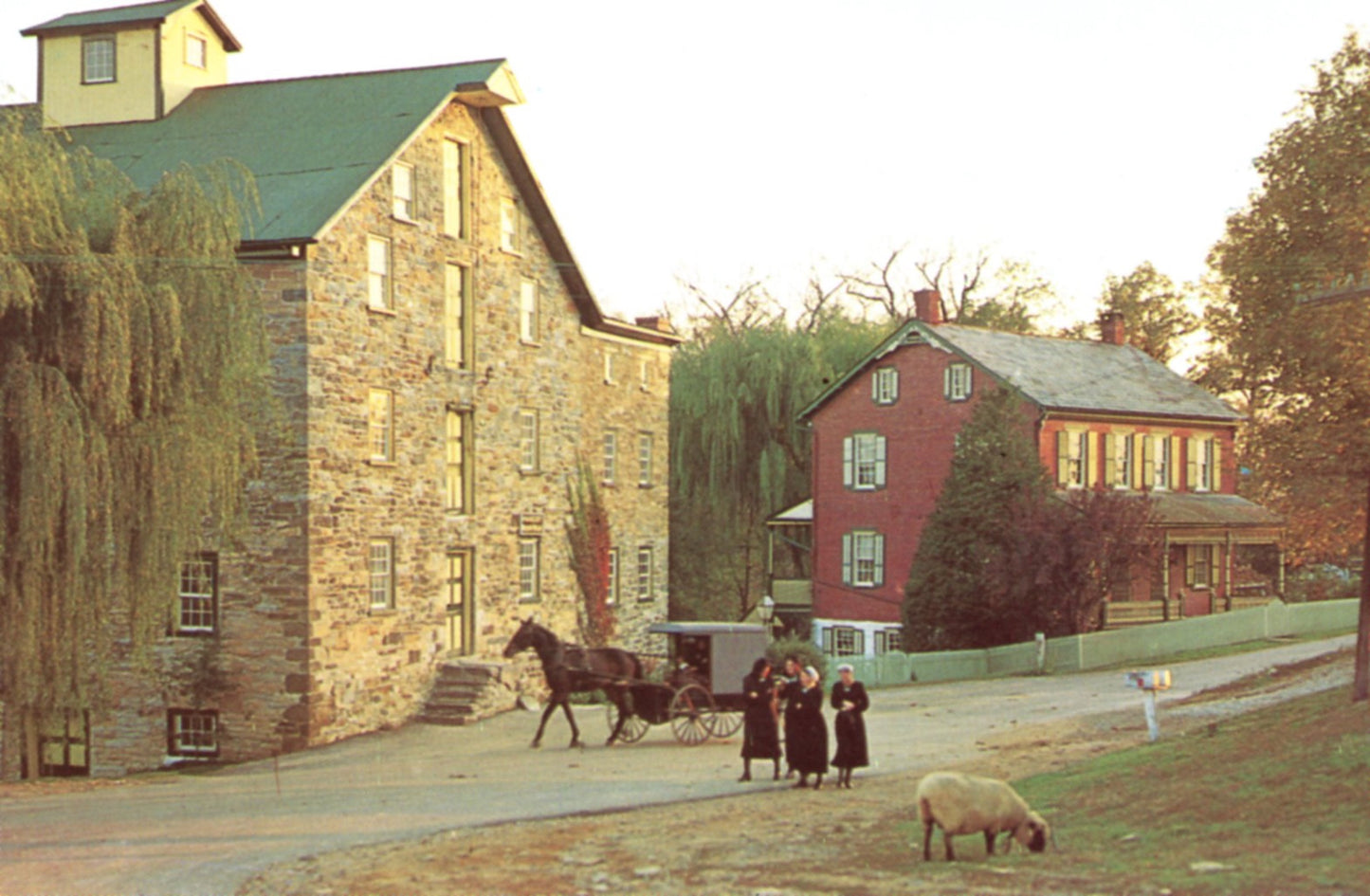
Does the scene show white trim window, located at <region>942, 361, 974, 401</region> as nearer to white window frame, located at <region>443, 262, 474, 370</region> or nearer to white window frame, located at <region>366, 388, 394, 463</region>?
white window frame, located at <region>443, 262, 474, 370</region>

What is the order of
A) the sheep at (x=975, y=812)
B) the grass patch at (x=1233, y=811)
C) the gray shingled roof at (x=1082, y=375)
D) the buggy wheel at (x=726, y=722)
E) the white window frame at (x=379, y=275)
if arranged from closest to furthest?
the grass patch at (x=1233, y=811)
the sheep at (x=975, y=812)
the buggy wheel at (x=726, y=722)
the white window frame at (x=379, y=275)
the gray shingled roof at (x=1082, y=375)

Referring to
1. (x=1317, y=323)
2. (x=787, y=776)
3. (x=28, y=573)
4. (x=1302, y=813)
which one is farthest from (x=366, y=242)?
(x=1302, y=813)

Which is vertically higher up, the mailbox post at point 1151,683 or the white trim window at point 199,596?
the white trim window at point 199,596

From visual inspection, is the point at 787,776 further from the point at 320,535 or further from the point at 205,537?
the point at 205,537

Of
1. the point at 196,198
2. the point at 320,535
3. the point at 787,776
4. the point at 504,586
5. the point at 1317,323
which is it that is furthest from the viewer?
the point at 504,586

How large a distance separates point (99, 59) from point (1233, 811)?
28.5m

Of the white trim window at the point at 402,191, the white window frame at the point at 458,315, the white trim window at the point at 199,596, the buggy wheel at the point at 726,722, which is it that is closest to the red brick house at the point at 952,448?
the white window frame at the point at 458,315

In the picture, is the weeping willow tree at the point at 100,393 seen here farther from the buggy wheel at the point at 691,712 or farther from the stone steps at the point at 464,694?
the stone steps at the point at 464,694

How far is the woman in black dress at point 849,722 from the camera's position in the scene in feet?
65.5

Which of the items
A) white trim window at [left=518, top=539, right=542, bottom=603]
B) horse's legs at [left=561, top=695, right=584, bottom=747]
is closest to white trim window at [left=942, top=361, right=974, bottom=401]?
white trim window at [left=518, top=539, right=542, bottom=603]

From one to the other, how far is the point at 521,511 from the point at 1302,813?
23501mm

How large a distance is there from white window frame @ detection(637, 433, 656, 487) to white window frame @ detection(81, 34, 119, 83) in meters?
15.5

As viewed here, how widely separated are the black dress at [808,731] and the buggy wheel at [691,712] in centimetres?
495

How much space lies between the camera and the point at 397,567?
102ft
